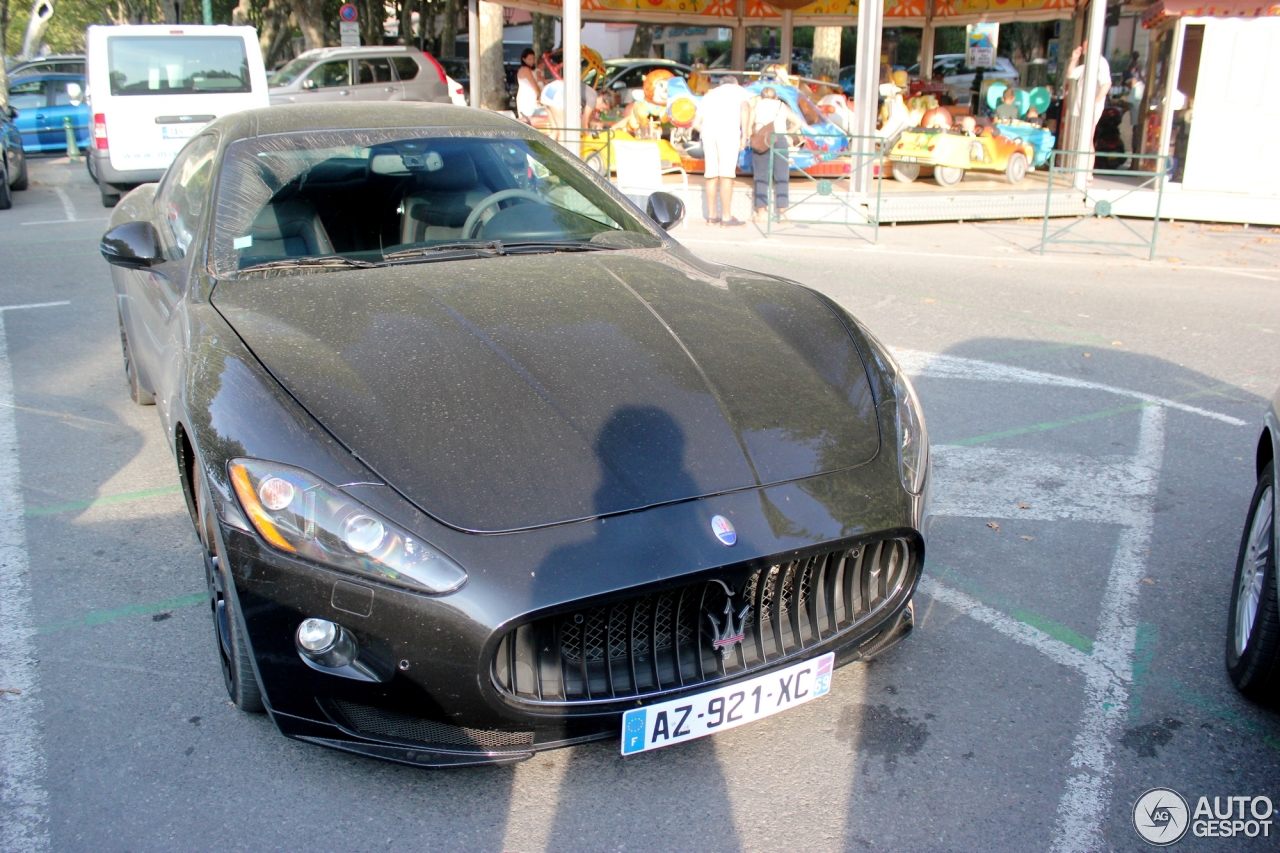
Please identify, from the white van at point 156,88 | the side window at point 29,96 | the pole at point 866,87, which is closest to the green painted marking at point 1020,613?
the pole at point 866,87

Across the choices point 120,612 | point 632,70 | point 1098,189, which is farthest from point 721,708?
point 632,70

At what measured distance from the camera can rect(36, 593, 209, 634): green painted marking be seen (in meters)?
3.46

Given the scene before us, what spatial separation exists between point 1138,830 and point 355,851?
1839mm

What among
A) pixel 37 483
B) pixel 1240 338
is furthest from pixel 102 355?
pixel 1240 338

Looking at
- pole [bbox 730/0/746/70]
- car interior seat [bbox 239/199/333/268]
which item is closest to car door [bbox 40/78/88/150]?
pole [bbox 730/0/746/70]

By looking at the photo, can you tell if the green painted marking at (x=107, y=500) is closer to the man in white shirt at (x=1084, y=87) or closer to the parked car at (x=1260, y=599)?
the parked car at (x=1260, y=599)

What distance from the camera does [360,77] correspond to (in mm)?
19328

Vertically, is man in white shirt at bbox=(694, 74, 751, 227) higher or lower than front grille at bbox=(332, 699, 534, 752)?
higher

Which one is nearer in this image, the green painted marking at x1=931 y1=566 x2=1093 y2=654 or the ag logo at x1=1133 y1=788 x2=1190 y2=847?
the ag logo at x1=1133 y1=788 x2=1190 y2=847

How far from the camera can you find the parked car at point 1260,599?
2830 millimetres

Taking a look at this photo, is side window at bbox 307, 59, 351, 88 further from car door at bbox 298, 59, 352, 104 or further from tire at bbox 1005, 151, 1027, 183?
tire at bbox 1005, 151, 1027, 183

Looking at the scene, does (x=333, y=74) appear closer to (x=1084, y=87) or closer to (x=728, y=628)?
(x=1084, y=87)

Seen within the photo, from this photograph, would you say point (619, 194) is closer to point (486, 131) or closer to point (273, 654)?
point (486, 131)

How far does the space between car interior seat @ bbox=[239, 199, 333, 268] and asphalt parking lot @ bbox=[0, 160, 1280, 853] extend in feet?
3.86
